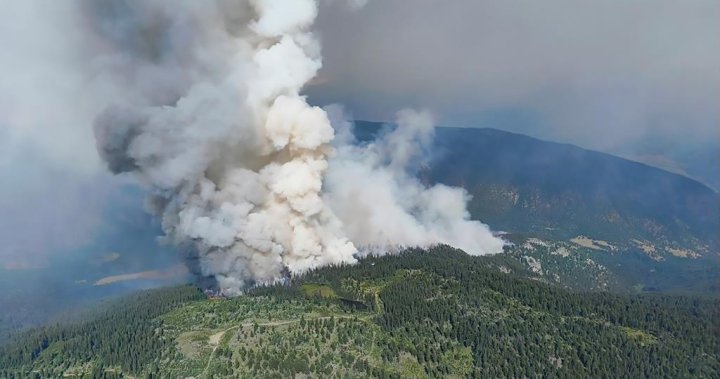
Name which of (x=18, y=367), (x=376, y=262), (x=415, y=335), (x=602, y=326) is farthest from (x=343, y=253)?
(x=18, y=367)

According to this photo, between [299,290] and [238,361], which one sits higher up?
[299,290]

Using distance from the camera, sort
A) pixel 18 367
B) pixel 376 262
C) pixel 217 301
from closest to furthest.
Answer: pixel 18 367 < pixel 217 301 < pixel 376 262

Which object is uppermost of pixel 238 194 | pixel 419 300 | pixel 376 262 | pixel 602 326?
pixel 238 194

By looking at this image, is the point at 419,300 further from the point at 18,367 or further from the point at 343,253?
the point at 18,367

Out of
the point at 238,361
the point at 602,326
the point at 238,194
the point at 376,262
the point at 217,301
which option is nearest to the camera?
the point at 238,361

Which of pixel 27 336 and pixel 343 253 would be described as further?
pixel 343 253

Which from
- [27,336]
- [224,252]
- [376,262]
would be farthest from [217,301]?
[376,262]

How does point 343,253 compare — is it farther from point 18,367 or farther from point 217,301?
point 18,367
